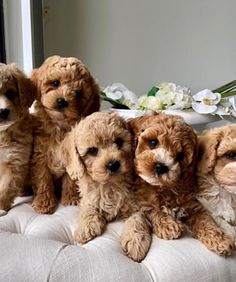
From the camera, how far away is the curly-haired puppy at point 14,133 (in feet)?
3.15

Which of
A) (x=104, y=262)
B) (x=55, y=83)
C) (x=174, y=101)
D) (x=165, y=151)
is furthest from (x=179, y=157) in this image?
(x=174, y=101)

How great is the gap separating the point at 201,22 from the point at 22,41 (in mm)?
967

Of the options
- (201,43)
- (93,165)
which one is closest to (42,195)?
(93,165)

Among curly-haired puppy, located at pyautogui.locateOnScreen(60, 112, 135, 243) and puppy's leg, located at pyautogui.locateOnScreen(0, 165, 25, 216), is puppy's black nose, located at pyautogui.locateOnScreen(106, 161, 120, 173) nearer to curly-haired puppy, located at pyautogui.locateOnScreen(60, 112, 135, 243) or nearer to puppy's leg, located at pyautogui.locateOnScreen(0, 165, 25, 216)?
curly-haired puppy, located at pyautogui.locateOnScreen(60, 112, 135, 243)

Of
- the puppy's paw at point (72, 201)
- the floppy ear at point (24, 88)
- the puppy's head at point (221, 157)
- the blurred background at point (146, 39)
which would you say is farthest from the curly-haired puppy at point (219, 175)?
the blurred background at point (146, 39)

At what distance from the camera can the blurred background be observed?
6.47ft

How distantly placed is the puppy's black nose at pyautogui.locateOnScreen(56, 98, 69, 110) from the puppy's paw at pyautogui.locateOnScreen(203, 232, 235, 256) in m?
0.45

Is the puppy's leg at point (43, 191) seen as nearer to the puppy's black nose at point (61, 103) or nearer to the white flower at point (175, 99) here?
the puppy's black nose at point (61, 103)

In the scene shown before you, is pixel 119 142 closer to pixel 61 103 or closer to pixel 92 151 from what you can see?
pixel 92 151

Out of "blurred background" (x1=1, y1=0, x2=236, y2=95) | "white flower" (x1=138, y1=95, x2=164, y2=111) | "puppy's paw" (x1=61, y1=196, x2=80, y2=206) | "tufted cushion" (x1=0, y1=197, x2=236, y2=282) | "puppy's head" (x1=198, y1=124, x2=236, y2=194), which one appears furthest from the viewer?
"blurred background" (x1=1, y1=0, x2=236, y2=95)

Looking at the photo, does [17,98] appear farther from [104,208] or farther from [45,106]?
[104,208]

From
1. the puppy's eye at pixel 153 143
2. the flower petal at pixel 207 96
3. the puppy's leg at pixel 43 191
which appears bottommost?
the puppy's leg at pixel 43 191

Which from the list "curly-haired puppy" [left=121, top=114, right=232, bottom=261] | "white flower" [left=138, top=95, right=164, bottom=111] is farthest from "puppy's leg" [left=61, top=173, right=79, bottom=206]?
"white flower" [left=138, top=95, right=164, bottom=111]

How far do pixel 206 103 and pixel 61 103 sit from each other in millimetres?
745
